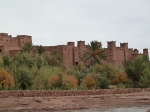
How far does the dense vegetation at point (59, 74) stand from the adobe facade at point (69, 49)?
1.79 meters

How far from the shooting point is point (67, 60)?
59.6 m

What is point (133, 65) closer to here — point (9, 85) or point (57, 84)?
point (57, 84)

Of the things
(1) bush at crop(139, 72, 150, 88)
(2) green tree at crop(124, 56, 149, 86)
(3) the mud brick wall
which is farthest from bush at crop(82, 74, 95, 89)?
(2) green tree at crop(124, 56, 149, 86)

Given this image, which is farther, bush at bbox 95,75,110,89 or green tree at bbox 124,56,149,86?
green tree at bbox 124,56,149,86

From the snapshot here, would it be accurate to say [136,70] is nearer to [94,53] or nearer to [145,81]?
[145,81]

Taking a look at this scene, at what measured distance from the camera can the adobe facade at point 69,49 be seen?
5428 cm

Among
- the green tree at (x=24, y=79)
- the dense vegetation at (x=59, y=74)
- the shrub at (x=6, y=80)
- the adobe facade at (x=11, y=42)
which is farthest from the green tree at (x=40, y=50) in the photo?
the shrub at (x=6, y=80)

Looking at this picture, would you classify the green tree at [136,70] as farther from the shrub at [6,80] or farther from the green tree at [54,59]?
the shrub at [6,80]

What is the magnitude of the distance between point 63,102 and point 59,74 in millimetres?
9102

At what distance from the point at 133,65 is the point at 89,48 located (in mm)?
12603

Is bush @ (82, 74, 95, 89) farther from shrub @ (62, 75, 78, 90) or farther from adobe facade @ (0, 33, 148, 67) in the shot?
adobe facade @ (0, 33, 148, 67)

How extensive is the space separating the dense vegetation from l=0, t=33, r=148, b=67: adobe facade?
1791mm

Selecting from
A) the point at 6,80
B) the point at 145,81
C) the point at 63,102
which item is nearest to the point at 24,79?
→ the point at 6,80

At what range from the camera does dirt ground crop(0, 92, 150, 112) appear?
25750 mm
